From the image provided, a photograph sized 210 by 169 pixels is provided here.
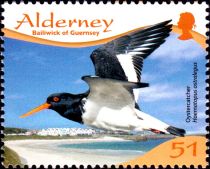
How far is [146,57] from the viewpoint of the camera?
4.96 metres

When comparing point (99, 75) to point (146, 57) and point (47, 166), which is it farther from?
point (47, 166)

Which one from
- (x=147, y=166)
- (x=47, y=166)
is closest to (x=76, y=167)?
(x=47, y=166)

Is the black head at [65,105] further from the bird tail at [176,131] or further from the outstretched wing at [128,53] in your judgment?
the bird tail at [176,131]

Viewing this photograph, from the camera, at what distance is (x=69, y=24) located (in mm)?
4820

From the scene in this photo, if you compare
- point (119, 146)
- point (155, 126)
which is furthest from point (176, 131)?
point (119, 146)

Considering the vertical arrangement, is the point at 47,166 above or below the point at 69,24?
below

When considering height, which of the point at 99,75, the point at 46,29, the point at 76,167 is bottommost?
the point at 76,167

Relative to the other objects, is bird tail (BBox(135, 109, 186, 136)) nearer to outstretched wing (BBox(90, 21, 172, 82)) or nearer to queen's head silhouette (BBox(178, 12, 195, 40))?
outstretched wing (BBox(90, 21, 172, 82))

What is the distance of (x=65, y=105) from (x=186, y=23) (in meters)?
1.09

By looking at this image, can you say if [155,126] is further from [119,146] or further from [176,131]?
[119,146]

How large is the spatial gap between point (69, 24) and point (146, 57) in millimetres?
622

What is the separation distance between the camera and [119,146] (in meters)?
4.97

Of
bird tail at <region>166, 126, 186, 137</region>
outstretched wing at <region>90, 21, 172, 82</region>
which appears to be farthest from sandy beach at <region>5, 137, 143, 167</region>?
outstretched wing at <region>90, 21, 172, 82</region>

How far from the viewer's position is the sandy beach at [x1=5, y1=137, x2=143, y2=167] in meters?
4.88
